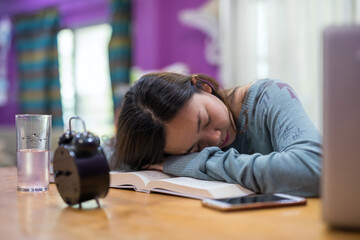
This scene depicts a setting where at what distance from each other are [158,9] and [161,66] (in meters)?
0.53

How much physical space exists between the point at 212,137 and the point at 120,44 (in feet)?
11.6

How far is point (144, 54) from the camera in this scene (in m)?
4.43

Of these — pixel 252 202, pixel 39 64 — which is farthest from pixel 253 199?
pixel 39 64

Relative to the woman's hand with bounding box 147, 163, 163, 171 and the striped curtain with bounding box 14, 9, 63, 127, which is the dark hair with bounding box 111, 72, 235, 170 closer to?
the woman's hand with bounding box 147, 163, 163, 171

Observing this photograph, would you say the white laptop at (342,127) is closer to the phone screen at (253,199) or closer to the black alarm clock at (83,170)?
the phone screen at (253,199)

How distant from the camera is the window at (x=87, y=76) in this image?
203 inches

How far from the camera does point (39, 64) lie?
5.46 m

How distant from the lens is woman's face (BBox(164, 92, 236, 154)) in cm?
117

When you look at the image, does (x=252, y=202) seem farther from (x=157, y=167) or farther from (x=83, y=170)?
(x=157, y=167)

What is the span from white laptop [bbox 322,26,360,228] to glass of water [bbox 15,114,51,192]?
640 mm

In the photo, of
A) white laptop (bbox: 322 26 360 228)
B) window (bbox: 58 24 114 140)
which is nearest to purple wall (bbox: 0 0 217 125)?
window (bbox: 58 24 114 140)

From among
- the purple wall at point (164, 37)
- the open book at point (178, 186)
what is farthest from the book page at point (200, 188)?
the purple wall at point (164, 37)

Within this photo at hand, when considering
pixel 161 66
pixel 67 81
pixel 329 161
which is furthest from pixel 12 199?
pixel 67 81

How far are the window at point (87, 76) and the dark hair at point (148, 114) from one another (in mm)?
3812
